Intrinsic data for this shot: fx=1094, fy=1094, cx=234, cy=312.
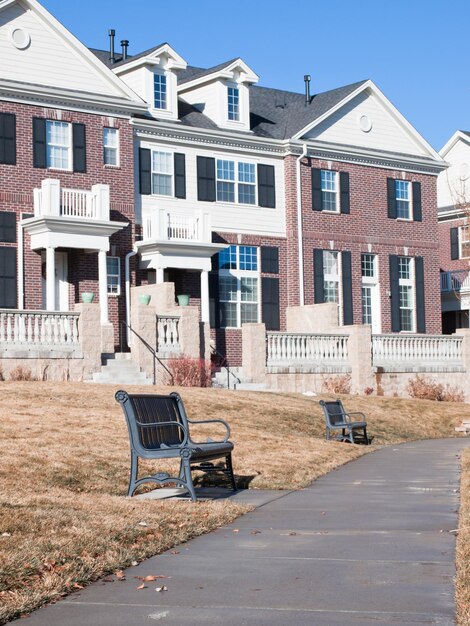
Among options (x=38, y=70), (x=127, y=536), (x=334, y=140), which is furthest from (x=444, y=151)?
(x=127, y=536)

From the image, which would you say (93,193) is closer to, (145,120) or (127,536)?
(145,120)

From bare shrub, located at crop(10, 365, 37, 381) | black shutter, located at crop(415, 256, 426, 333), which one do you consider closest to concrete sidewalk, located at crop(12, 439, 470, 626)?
bare shrub, located at crop(10, 365, 37, 381)

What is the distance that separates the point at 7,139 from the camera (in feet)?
103

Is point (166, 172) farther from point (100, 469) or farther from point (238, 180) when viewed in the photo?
point (100, 469)

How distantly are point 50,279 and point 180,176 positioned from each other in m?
7.51

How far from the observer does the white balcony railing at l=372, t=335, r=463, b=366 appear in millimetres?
33188

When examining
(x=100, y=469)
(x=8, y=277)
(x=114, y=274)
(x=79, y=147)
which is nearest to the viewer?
(x=100, y=469)

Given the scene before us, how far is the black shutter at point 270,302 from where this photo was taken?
36969mm

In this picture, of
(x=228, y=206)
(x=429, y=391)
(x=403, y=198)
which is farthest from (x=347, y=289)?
(x=429, y=391)

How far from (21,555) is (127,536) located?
1.33 metres

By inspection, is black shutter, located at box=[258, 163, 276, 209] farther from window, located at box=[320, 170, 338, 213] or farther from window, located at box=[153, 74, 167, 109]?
window, located at box=[153, 74, 167, 109]

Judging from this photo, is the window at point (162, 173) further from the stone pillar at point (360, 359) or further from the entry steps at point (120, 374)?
Answer: the entry steps at point (120, 374)

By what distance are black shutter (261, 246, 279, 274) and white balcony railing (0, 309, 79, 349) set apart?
1148cm

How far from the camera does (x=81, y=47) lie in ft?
108
